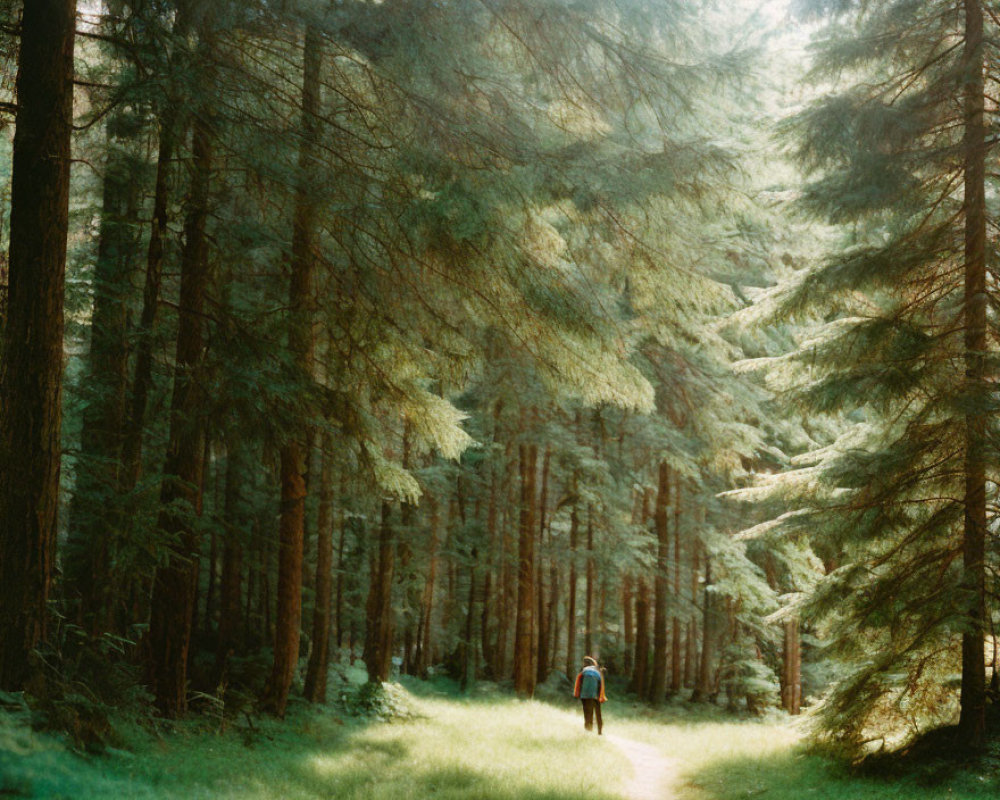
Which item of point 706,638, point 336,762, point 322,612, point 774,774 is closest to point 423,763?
point 336,762

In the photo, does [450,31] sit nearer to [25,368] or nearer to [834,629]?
[25,368]

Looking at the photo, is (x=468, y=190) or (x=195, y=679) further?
(x=195, y=679)

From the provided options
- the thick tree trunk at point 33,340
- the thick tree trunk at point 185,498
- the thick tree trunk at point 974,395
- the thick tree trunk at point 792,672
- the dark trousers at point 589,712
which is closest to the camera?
the thick tree trunk at point 33,340

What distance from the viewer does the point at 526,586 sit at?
20.0 m

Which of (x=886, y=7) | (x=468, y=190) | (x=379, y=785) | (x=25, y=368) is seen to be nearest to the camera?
(x=25, y=368)

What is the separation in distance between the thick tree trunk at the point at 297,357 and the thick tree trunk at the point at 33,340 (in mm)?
2424

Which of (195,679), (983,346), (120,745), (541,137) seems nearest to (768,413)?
(983,346)

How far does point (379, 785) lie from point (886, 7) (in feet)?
39.3

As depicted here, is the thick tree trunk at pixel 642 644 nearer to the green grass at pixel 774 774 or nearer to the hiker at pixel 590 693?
the green grass at pixel 774 774

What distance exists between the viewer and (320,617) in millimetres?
15672

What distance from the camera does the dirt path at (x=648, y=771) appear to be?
10.7 meters

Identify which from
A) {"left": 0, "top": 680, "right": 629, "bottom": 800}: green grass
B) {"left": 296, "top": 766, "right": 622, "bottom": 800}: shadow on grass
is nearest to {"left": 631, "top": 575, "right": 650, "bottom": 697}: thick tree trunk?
{"left": 0, "top": 680, "right": 629, "bottom": 800}: green grass

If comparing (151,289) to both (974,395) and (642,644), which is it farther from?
(642,644)

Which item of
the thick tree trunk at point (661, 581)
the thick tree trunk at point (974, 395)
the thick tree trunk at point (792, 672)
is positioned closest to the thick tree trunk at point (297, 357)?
the thick tree trunk at point (974, 395)
